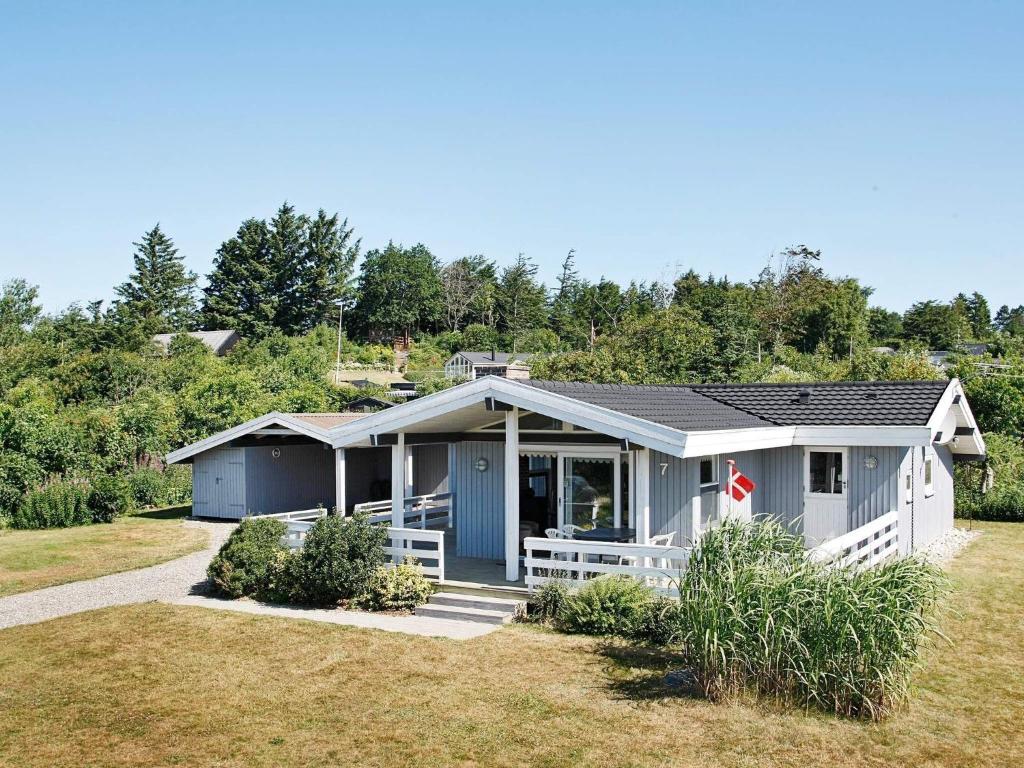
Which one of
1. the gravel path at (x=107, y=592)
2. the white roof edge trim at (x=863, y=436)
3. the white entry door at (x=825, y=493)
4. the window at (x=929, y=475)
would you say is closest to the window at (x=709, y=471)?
the white roof edge trim at (x=863, y=436)

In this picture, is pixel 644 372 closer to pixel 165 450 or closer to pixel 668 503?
pixel 165 450

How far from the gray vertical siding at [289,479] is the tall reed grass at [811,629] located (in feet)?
57.9

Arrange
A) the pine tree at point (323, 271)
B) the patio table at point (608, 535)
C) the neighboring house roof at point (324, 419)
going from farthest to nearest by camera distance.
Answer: the pine tree at point (323, 271), the neighboring house roof at point (324, 419), the patio table at point (608, 535)

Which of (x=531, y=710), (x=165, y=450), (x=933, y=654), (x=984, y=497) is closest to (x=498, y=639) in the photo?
(x=531, y=710)

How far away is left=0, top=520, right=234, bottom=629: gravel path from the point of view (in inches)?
546

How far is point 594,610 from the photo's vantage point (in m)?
11.5

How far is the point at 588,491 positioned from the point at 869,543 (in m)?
4.44

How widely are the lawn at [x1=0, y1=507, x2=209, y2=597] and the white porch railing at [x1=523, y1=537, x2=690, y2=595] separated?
9.18 metres

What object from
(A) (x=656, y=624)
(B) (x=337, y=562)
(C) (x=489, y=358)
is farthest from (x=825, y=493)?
(C) (x=489, y=358)

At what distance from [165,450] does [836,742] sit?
2535 centimetres

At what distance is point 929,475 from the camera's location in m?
18.5

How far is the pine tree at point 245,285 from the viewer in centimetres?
7444

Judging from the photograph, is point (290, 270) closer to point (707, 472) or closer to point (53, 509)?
point (53, 509)

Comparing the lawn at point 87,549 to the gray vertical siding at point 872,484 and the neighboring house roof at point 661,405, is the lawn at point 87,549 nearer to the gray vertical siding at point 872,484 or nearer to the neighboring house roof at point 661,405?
the neighboring house roof at point 661,405
